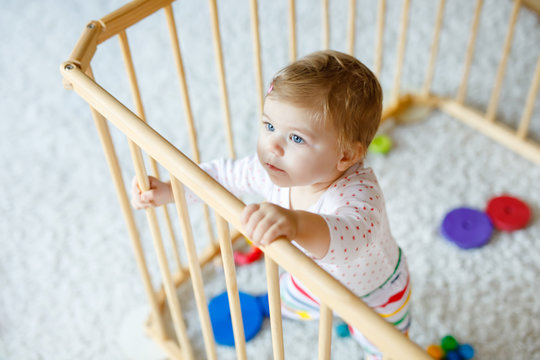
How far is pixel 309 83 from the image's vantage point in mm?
701

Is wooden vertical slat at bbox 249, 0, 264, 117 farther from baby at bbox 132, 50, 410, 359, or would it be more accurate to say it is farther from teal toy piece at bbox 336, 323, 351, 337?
teal toy piece at bbox 336, 323, 351, 337

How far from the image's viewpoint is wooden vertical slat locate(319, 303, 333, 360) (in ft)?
1.79

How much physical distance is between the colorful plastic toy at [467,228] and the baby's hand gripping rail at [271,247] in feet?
2.33

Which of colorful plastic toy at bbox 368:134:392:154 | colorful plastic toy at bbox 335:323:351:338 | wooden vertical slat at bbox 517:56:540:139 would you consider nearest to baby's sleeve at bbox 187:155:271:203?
colorful plastic toy at bbox 335:323:351:338

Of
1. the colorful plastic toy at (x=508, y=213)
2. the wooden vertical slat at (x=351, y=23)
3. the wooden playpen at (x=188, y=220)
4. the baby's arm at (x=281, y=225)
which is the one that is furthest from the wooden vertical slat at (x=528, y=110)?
the baby's arm at (x=281, y=225)

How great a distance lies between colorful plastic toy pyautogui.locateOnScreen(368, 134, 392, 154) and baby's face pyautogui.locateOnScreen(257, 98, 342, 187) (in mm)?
695

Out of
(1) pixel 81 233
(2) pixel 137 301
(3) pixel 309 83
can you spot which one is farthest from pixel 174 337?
(3) pixel 309 83

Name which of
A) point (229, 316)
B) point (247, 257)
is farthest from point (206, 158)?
point (229, 316)

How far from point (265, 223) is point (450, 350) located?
677 mm

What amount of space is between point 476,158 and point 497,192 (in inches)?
4.4

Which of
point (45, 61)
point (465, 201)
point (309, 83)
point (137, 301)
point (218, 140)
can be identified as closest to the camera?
point (309, 83)

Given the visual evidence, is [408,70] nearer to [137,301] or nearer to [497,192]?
[497,192]

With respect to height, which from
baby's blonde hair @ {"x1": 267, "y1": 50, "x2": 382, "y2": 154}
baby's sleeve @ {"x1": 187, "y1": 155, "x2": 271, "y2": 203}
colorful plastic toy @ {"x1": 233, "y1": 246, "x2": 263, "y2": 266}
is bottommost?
colorful plastic toy @ {"x1": 233, "y1": 246, "x2": 263, "y2": 266}

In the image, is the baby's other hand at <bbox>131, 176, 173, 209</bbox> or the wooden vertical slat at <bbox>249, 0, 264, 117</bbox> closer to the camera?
the baby's other hand at <bbox>131, 176, 173, 209</bbox>
